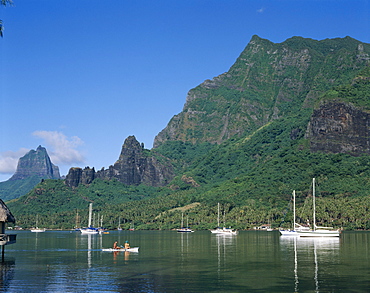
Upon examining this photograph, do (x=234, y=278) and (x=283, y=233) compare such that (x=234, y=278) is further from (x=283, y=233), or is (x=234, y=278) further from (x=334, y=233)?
(x=283, y=233)

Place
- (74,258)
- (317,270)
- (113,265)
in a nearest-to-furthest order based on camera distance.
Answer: (317,270) < (113,265) < (74,258)

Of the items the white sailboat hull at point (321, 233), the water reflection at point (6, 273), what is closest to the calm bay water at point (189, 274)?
the water reflection at point (6, 273)

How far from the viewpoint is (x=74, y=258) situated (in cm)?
9644

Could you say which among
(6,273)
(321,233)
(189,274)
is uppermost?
(321,233)

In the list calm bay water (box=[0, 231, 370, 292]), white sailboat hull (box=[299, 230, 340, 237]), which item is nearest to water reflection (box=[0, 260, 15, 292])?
calm bay water (box=[0, 231, 370, 292])

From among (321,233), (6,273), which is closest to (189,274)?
(6,273)

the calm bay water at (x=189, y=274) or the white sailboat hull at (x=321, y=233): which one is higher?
the white sailboat hull at (x=321, y=233)

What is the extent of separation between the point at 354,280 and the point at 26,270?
46.9 meters

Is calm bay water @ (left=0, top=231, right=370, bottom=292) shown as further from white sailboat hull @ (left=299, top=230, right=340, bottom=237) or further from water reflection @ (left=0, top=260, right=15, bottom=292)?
white sailboat hull @ (left=299, top=230, right=340, bottom=237)

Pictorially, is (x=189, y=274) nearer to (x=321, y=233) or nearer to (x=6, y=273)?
(x=6, y=273)

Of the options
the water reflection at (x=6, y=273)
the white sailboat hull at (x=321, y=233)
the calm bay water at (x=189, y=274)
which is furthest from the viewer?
the white sailboat hull at (x=321, y=233)

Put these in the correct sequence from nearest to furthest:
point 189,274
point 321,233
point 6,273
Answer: point 189,274
point 6,273
point 321,233

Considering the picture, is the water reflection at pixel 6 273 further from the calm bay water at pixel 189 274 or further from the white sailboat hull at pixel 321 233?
the white sailboat hull at pixel 321 233

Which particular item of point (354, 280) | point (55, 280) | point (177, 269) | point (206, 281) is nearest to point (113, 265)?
point (177, 269)
